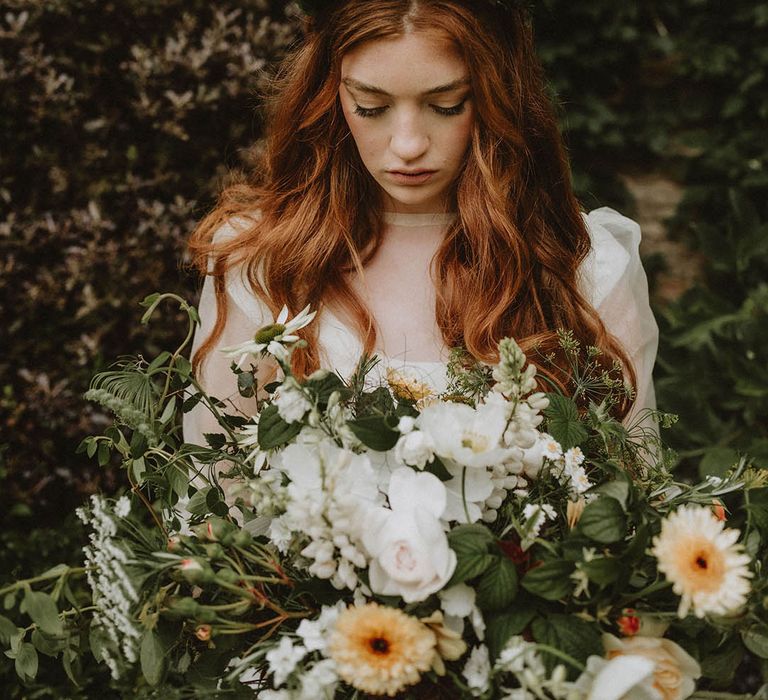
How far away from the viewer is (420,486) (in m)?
0.94

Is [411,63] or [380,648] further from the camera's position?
[411,63]

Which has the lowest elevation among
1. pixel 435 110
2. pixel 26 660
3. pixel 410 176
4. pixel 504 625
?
pixel 26 660

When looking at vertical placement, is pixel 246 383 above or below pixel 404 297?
above

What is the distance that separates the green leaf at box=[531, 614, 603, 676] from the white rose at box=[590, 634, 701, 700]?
33 millimetres

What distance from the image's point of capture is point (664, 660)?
0.95 m

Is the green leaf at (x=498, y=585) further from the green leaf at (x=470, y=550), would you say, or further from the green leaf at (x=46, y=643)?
the green leaf at (x=46, y=643)

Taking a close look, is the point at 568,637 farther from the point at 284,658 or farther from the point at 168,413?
the point at 168,413

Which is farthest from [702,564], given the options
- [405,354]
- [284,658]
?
[405,354]

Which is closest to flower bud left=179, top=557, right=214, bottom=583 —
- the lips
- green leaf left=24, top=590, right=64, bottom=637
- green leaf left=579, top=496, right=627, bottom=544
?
green leaf left=24, top=590, right=64, bottom=637

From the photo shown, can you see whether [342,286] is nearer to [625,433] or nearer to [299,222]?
[299,222]

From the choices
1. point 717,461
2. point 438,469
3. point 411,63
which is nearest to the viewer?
point 438,469

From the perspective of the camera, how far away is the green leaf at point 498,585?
2.94 ft

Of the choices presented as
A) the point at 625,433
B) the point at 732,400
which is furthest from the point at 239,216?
the point at 732,400

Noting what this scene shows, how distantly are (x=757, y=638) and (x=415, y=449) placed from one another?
17.9 inches
